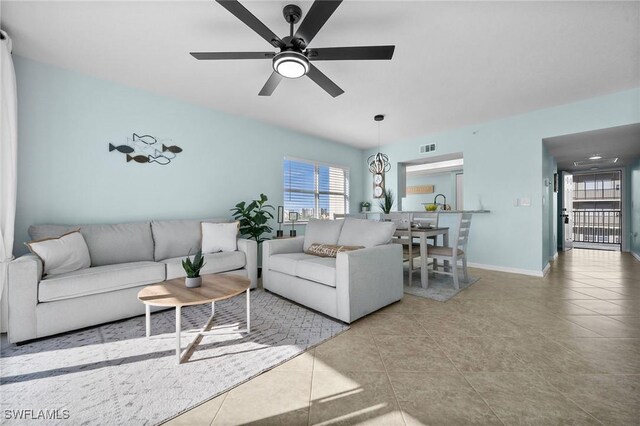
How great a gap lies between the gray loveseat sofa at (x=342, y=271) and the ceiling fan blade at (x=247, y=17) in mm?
1800

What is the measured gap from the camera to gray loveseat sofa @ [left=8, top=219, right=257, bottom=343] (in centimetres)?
204

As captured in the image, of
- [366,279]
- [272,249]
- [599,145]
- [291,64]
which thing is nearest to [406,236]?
[366,279]

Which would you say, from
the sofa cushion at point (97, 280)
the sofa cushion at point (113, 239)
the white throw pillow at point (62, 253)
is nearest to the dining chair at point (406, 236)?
the sofa cushion at point (97, 280)

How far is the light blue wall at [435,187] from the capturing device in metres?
8.29

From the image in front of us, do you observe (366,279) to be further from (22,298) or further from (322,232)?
(22,298)

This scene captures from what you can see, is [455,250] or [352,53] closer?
[352,53]

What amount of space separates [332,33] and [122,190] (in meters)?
3.06

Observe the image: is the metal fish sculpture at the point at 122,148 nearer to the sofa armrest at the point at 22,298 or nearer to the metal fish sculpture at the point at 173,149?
the metal fish sculpture at the point at 173,149

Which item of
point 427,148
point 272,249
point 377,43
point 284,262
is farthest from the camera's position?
point 427,148

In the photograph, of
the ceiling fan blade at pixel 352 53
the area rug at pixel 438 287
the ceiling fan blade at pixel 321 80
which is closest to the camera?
the ceiling fan blade at pixel 352 53

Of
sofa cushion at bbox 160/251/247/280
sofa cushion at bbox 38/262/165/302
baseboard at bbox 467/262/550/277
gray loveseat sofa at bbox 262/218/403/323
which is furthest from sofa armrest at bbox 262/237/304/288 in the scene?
baseboard at bbox 467/262/550/277

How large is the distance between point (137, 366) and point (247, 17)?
2409 millimetres

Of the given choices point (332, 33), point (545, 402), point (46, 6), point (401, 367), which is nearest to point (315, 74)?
point (332, 33)

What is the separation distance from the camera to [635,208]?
5789 millimetres
